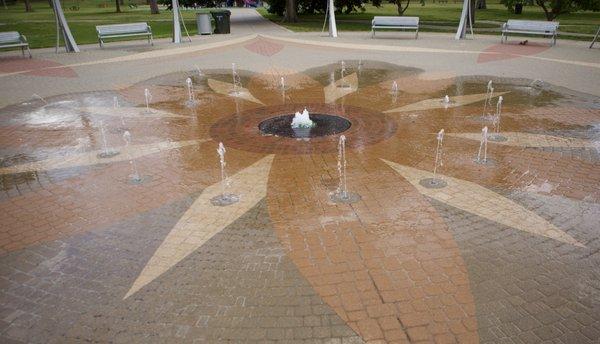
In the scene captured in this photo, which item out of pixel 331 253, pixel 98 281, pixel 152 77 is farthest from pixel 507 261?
pixel 152 77

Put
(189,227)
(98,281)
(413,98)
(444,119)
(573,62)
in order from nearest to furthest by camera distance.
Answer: (98,281), (189,227), (444,119), (413,98), (573,62)

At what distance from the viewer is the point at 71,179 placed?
710cm

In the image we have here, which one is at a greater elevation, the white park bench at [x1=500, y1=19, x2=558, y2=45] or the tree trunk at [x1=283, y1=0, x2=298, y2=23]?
the tree trunk at [x1=283, y1=0, x2=298, y2=23]

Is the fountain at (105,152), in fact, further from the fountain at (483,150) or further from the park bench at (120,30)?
the park bench at (120,30)

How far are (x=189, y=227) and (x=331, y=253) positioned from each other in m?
1.95

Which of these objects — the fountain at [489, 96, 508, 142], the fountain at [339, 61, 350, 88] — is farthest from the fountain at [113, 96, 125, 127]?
the fountain at [489, 96, 508, 142]

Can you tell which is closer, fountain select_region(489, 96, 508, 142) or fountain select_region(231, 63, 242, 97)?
fountain select_region(489, 96, 508, 142)

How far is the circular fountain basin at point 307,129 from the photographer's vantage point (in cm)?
891

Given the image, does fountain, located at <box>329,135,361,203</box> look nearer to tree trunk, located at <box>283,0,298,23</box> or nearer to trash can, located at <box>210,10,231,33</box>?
trash can, located at <box>210,10,231,33</box>

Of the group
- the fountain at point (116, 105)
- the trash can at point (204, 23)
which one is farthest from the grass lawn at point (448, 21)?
the fountain at point (116, 105)

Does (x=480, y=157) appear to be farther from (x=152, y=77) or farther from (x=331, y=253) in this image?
(x=152, y=77)

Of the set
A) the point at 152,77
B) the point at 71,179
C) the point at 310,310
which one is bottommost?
the point at 310,310

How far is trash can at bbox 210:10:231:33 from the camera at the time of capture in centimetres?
2442

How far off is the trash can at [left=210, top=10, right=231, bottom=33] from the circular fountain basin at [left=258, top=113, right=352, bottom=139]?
16808mm
